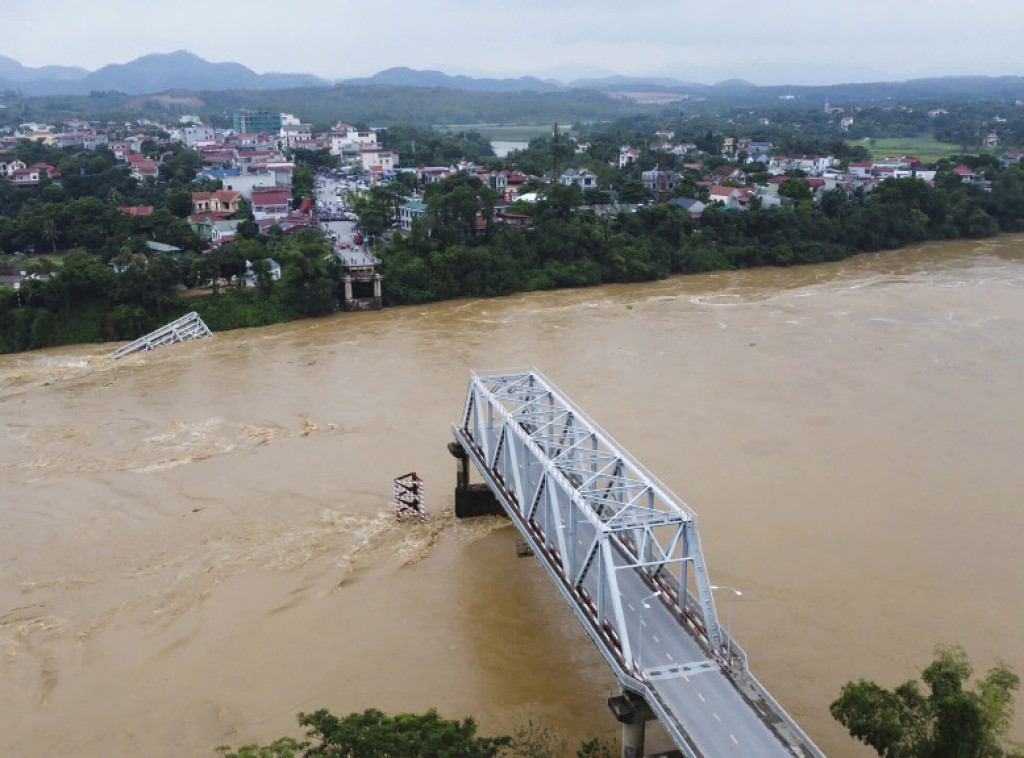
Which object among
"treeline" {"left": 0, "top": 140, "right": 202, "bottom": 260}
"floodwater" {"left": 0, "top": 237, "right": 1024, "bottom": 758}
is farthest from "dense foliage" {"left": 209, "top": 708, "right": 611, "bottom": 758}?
"treeline" {"left": 0, "top": 140, "right": 202, "bottom": 260}

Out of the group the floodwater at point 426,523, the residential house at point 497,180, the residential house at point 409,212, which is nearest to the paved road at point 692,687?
the floodwater at point 426,523

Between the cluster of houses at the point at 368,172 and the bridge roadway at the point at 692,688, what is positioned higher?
the cluster of houses at the point at 368,172

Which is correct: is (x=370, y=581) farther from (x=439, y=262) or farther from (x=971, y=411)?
(x=439, y=262)

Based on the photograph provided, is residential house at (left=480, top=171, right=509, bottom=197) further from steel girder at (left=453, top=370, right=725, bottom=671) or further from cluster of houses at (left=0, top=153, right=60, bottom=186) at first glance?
steel girder at (left=453, top=370, right=725, bottom=671)

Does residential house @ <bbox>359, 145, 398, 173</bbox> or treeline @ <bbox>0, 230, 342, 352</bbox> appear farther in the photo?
residential house @ <bbox>359, 145, 398, 173</bbox>

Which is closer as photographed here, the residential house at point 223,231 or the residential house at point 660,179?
the residential house at point 223,231

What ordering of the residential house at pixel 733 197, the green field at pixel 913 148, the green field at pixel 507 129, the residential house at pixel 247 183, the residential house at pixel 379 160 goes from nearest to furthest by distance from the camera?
1. the residential house at pixel 733 197
2. the residential house at pixel 247 183
3. the residential house at pixel 379 160
4. the green field at pixel 913 148
5. the green field at pixel 507 129

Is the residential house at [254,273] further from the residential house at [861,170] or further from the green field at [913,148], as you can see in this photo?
the green field at [913,148]

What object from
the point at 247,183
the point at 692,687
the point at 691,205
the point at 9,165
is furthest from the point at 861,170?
the point at 692,687
